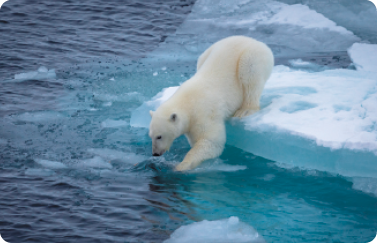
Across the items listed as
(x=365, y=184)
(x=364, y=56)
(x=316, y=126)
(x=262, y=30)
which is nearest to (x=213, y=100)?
(x=316, y=126)

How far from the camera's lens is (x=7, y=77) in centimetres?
793

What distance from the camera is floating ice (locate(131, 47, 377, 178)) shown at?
4.14 meters

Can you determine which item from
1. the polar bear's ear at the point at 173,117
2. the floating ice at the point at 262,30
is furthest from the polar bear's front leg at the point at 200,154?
the floating ice at the point at 262,30

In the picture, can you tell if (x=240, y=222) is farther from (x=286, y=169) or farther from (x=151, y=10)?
(x=151, y=10)

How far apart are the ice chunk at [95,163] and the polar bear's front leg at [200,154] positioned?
0.87 m

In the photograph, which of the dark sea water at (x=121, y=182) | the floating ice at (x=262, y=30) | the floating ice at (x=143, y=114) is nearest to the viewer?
Answer: the dark sea water at (x=121, y=182)

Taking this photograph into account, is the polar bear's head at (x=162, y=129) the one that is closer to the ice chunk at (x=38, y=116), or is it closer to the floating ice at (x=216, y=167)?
the floating ice at (x=216, y=167)

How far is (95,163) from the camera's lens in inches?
188

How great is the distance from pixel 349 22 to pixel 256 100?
5.86 metres

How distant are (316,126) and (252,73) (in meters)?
1.00

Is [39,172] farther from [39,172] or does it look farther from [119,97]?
[119,97]

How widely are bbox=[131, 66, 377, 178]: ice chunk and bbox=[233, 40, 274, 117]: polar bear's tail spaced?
16cm

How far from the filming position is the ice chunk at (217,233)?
342 centimetres

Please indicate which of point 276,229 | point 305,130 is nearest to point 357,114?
point 305,130
